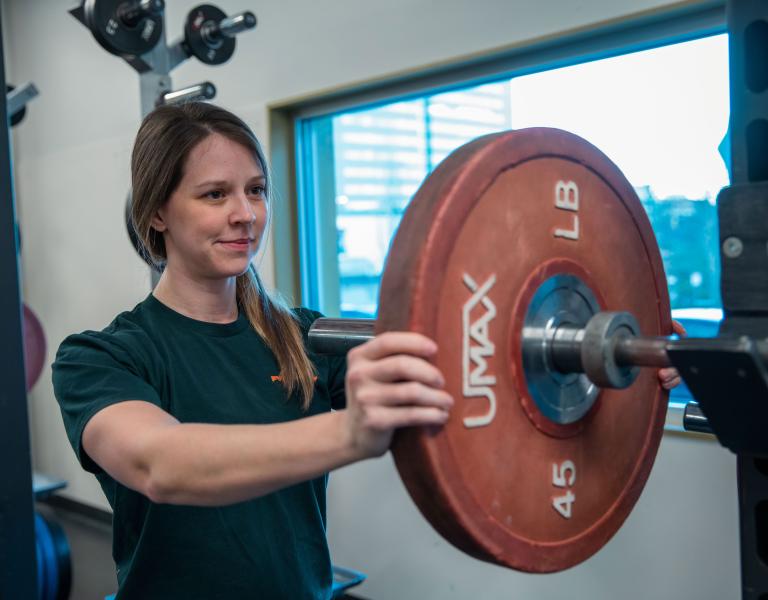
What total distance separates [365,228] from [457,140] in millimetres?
519

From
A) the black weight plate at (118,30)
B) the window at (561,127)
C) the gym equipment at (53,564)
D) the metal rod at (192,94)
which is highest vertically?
the black weight plate at (118,30)

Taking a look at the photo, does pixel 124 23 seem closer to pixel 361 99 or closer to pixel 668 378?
pixel 361 99

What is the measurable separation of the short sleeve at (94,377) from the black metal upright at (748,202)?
60 centimetres

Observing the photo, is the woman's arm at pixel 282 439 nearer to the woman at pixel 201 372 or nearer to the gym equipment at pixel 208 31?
the woman at pixel 201 372

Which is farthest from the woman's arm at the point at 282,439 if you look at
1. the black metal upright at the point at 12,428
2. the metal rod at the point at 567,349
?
the black metal upright at the point at 12,428

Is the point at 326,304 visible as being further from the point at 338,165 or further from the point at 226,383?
the point at 226,383

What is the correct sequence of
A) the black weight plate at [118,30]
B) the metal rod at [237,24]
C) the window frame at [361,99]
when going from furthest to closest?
1. the metal rod at [237,24]
2. the black weight plate at [118,30]
3. the window frame at [361,99]

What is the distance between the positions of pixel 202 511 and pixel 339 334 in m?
0.35

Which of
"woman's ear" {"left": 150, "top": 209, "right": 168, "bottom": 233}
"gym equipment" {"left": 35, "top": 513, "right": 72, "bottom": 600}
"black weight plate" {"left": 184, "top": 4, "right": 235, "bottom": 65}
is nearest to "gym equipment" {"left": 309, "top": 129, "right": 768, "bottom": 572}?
"woman's ear" {"left": 150, "top": 209, "right": 168, "bottom": 233}

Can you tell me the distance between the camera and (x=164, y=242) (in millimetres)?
1184

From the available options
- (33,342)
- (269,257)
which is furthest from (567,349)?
(33,342)

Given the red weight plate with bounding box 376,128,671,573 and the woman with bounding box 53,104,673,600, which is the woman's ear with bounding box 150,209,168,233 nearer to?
the woman with bounding box 53,104,673,600

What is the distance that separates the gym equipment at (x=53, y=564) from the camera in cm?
246

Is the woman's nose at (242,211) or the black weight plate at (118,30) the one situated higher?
the black weight plate at (118,30)
